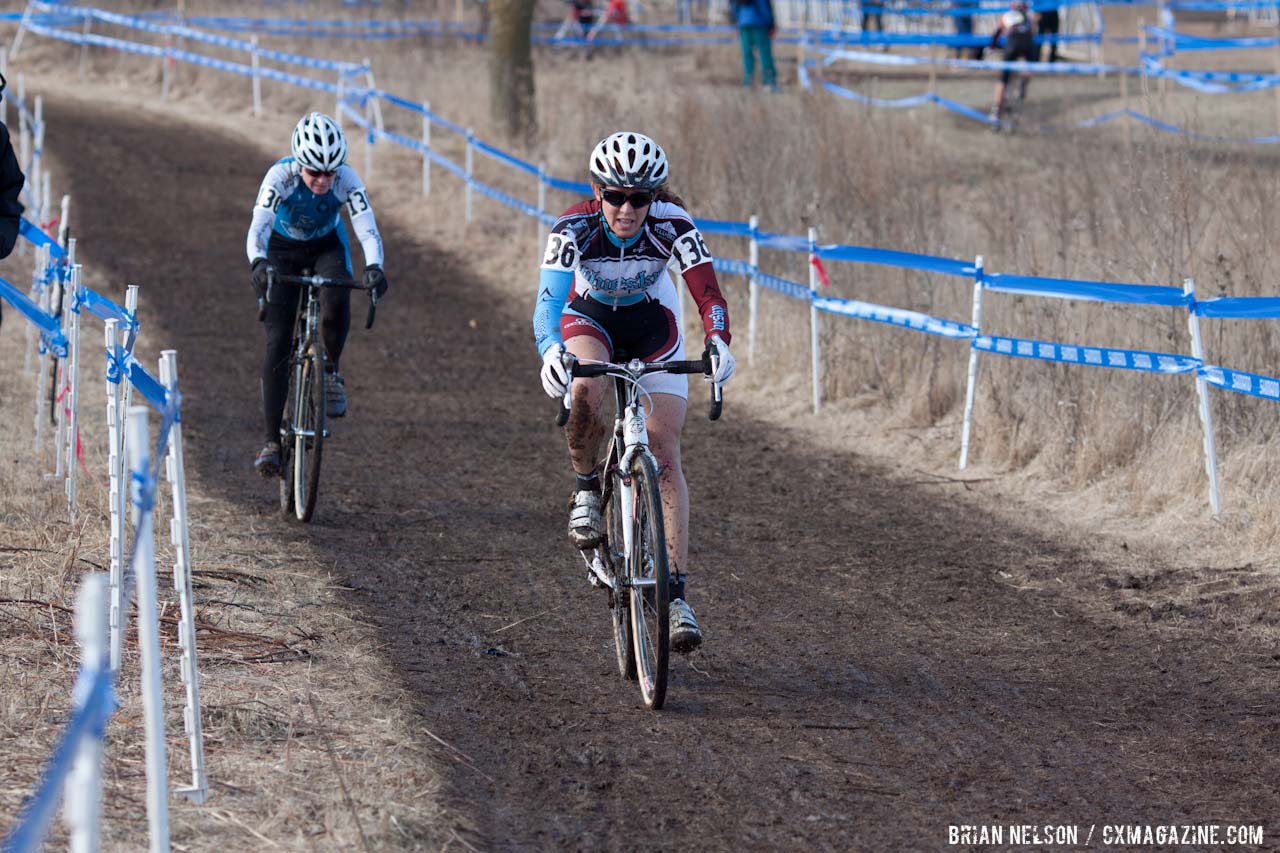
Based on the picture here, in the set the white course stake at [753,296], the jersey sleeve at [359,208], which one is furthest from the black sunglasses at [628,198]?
the white course stake at [753,296]

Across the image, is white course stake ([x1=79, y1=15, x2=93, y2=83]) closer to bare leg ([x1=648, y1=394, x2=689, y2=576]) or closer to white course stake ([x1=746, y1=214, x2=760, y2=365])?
white course stake ([x1=746, y1=214, x2=760, y2=365])

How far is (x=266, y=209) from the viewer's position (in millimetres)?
8625

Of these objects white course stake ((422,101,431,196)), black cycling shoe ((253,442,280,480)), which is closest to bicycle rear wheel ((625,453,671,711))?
black cycling shoe ((253,442,280,480))

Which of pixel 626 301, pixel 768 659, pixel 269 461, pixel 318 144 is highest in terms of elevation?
pixel 318 144

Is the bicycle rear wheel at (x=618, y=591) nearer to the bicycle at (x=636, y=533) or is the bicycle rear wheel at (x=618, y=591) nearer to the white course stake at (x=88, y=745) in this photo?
the bicycle at (x=636, y=533)

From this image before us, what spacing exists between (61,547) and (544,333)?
287 centimetres

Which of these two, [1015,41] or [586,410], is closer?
[586,410]

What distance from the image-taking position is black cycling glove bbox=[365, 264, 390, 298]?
28.0 feet

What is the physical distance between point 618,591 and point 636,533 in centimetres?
36

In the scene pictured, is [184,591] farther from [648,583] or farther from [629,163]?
[629,163]

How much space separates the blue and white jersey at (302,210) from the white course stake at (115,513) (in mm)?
3318

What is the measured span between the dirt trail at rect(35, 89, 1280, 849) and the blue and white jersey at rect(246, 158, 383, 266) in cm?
166

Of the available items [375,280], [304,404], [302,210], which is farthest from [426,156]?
[375,280]

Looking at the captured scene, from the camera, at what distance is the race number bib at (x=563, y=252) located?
6.24 meters
